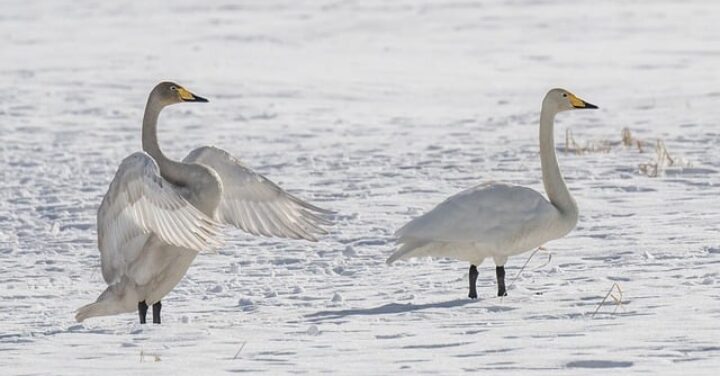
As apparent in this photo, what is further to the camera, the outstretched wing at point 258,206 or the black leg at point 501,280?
the outstretched wing at point 258,206

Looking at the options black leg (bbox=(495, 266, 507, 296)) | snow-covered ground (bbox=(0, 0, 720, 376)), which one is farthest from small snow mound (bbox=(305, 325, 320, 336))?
black leg (bbox=(495, 266, 507, 296))

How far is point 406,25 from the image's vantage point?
27.9 m

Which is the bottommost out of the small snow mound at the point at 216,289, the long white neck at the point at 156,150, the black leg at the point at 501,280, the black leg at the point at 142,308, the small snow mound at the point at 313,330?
the small snow mound at the point at 216,289

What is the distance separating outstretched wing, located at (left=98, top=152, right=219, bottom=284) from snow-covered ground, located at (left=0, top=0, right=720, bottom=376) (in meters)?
0.38

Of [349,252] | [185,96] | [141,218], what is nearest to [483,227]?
[141,218]

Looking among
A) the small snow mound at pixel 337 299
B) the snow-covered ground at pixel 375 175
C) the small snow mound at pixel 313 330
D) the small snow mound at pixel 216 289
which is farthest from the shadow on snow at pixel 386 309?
the small snow mound at pixel 216 289

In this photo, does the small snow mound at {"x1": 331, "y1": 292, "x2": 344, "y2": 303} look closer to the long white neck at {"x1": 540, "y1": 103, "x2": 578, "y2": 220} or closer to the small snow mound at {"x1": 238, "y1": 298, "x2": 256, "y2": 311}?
the small snow mound at {"x1": 238, "y1": 298, "x2": 256, "y2": 311}

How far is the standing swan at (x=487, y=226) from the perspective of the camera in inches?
277

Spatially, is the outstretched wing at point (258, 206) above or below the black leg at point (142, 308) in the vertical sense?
above

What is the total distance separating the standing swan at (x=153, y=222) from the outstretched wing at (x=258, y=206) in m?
0.07

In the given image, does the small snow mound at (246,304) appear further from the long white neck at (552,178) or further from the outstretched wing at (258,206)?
the long white neck at (552,178)

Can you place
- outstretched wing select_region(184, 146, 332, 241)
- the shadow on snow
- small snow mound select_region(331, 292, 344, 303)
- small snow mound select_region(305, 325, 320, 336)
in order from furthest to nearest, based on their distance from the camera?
outstretched wing select_region(184, 146, 332, 241), small snow mound select_region(331, 292, 344, 303), the shadow on snow, small snow mound select_region(305, 325, 320, 336)

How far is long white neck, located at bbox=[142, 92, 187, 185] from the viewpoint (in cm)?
705

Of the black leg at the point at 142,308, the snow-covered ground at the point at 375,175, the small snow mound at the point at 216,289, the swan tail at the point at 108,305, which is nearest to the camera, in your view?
the snow-covered ground at the point at 375,175
